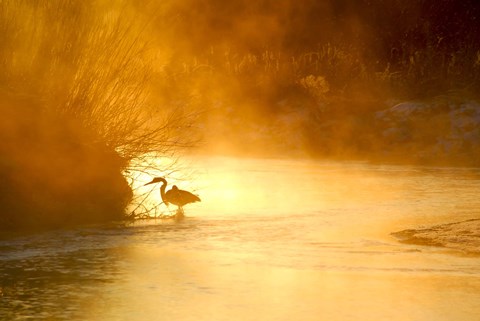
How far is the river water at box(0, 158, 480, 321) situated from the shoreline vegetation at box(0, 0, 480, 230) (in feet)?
3.12

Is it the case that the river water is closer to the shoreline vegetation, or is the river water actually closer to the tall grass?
the tall grass

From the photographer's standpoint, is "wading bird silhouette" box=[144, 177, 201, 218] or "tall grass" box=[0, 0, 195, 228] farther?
"wading bird silhouette" box=[144, 177, 201, 218]

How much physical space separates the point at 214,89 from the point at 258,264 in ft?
51.5

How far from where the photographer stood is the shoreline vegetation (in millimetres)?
12500

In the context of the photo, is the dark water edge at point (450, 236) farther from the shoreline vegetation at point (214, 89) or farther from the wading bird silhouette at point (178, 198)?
the shoreline vegetation at point (214, 89)

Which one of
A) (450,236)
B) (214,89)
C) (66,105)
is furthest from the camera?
(214,89)

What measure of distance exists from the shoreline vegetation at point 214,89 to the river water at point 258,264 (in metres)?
0.95

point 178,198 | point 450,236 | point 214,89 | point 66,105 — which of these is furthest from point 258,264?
point 214,89

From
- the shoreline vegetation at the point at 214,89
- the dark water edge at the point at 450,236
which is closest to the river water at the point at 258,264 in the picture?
the dark water edge at the point at 450,236

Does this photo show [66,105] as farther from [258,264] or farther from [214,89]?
[214,89]

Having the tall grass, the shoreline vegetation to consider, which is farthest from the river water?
the shoreline vegetation

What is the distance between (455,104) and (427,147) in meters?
1.79

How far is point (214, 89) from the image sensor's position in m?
25.4

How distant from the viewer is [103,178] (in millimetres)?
13109
